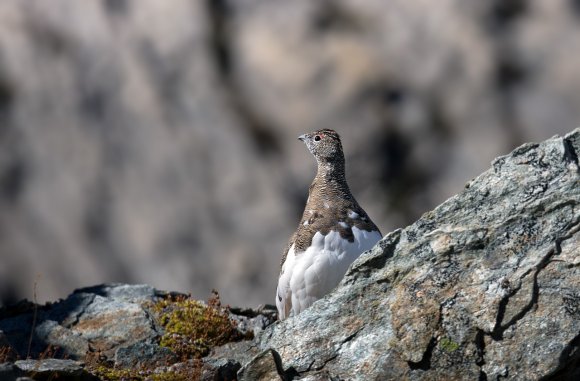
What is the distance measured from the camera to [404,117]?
1859 centimetres

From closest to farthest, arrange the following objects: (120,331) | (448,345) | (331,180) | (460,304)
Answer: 1. (448,345)
2. (460,304)
3. (120,331)
4. (331,180)

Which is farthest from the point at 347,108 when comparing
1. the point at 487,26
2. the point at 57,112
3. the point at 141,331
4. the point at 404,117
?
the point at 141,331

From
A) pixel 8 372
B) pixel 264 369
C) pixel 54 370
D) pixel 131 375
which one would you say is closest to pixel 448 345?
pixel 264 369

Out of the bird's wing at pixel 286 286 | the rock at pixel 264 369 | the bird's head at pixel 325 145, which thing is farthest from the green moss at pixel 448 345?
the bird's head at pixel 325 145

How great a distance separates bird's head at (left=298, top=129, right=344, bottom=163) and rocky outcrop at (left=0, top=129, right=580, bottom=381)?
2103 millimetres

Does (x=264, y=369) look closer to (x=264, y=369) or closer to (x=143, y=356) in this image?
(x=264, y=369)

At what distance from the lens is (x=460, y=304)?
695 cm

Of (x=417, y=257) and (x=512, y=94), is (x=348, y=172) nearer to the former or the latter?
(x=512, y=94)

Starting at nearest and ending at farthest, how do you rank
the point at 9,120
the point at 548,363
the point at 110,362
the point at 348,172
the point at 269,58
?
the point at 548,363 < the point at 110,362 < the point at 348,172 < the point at 269,58 < the point at 9,120

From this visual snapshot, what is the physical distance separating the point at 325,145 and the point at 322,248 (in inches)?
53.2

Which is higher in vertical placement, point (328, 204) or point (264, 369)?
point (328, 204)

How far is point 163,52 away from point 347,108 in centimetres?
364

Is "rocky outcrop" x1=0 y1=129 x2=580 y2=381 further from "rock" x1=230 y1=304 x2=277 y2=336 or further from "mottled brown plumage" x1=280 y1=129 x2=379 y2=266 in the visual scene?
"rock" x1=230 y1=304 x2=277 y2=336

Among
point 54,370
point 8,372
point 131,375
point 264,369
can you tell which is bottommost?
point 264,369
